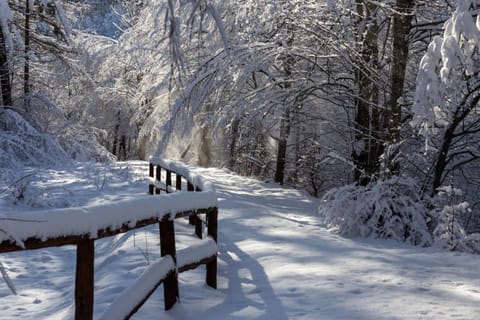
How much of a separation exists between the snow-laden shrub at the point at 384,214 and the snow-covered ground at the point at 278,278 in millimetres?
482

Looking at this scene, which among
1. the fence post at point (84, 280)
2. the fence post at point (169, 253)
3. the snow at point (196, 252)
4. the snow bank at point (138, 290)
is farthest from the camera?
the snow at point (196, 252)

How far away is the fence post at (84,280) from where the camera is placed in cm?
324

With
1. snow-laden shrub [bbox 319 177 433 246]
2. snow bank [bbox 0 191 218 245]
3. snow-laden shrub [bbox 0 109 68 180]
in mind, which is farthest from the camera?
snow-laden shrub [bbox 0 109 68 180]

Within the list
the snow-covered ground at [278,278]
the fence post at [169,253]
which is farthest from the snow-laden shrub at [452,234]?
the fence post at [169,253]

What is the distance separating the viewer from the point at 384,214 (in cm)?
891

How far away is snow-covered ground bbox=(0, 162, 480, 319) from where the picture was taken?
4555mm

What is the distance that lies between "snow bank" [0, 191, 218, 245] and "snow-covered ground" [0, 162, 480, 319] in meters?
0.99

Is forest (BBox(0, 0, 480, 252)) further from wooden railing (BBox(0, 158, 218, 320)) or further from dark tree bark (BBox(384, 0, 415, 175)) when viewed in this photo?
wooden railing (BBox(0, 158, 218, 320))

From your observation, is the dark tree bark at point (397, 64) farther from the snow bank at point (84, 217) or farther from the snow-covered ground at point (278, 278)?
the snow bank at point (84, 217)

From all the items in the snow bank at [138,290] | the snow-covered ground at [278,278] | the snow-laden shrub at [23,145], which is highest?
the snow-laden shrub at [23,145]

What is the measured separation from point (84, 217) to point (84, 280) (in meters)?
0.42

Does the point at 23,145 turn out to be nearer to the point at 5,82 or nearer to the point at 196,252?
the point at 5,82

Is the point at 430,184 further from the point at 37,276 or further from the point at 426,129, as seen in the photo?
the point at 37,276

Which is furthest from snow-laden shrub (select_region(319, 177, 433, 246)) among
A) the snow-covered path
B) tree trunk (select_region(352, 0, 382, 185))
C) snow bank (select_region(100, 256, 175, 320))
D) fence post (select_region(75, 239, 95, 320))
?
fence post (select_region(75, 239, 95, 320))
